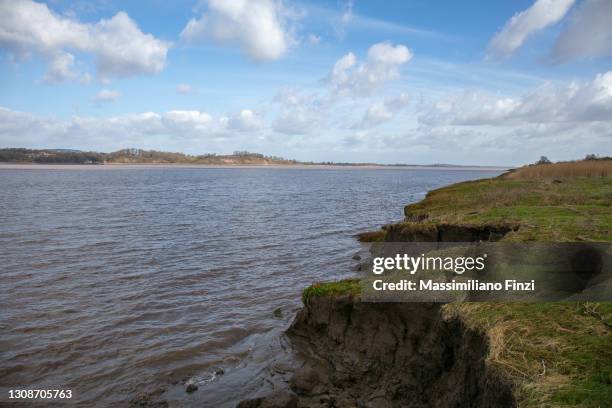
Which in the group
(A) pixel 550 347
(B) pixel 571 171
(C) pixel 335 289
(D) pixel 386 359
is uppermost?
(B) pixel 571 171

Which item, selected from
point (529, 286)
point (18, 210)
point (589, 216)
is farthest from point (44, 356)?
point (18, 210)

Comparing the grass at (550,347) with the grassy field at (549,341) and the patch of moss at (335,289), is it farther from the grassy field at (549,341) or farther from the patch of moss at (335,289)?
the patch of moss at (335,289)

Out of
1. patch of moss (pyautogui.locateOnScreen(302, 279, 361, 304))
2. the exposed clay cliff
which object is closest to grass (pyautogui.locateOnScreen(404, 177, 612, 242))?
the exposed clay cliff

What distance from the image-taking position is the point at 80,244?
88.3 feet

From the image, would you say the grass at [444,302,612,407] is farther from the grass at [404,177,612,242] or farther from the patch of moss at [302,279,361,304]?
the grass at [404,177,612,242]

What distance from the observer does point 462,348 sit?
798cm

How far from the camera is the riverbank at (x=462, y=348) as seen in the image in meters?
6.01

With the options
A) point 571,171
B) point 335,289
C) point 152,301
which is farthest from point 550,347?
point 571,171

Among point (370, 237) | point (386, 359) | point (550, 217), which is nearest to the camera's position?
point (386, 359)

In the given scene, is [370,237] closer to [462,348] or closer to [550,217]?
[550,217]

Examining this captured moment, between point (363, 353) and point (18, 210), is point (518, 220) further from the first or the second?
point (18, 210)

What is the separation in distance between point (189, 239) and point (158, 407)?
66.3 ft

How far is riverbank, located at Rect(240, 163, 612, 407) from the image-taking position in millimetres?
6012

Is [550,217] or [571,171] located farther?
[571,171]
